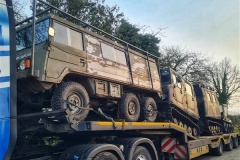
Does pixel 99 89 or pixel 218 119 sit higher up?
pixel 99 89

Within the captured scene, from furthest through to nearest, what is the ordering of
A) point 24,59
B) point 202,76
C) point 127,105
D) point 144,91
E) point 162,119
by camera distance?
point 202,76, point 162,119, point 144,91, point 127,105, point 24,59

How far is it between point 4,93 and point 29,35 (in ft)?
8.76

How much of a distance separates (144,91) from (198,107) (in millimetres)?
5953

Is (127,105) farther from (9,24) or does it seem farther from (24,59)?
(9,24)

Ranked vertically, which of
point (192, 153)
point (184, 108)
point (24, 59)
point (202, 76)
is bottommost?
point (192, 153)

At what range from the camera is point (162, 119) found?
8.87 meters

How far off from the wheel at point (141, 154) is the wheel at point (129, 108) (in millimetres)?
1122

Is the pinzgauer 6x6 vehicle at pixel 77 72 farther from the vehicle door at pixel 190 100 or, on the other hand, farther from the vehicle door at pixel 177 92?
the vehicle door at pixel 190 100

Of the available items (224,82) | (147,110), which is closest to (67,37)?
(147,110)

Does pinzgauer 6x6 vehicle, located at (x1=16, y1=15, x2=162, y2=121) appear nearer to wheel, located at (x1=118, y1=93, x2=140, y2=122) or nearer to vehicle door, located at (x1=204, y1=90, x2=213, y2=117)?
wheel, located at (x1=118, y1=93, x2=140, y2=122)

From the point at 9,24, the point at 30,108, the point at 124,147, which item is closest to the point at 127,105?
the point at 124,147

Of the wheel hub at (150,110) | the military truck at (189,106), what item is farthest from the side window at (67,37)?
the military truck at (189,106)

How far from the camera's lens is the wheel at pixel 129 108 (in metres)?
6.63

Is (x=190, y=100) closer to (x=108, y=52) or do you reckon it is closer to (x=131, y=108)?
(x=131, y=108)
